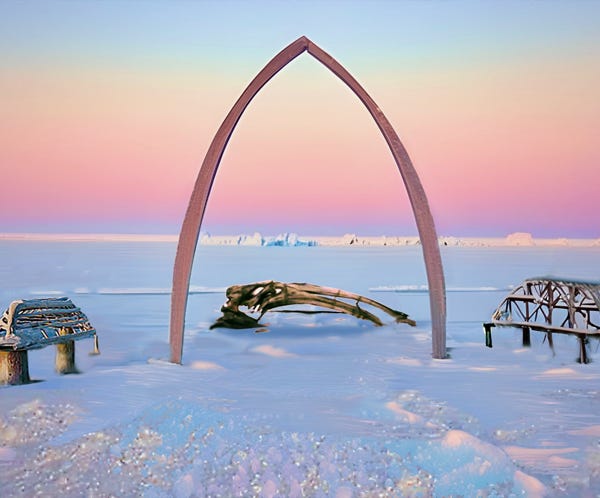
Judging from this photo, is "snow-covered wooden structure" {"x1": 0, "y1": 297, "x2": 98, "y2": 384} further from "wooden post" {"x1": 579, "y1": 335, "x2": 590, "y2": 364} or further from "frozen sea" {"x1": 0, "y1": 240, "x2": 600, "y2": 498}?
"wooden post" {"x1": 579, "y1": 335, "x2": 590, "y2": 364}

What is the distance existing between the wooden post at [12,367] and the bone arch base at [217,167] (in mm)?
1867

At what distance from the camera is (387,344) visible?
10.0 meters

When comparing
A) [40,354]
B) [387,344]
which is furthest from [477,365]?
[40,354]

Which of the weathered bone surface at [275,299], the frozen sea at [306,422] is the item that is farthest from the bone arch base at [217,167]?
the weathered bone surface at [275,299]

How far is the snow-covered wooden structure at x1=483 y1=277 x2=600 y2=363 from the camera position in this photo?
8.42 metres

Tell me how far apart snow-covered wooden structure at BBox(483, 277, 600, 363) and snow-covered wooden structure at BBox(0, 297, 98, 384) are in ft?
18.4

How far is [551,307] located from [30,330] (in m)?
6.39

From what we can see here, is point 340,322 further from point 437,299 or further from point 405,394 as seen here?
point 405,394

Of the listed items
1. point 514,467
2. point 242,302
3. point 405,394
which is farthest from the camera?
point 242,302

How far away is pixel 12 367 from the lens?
6840mm

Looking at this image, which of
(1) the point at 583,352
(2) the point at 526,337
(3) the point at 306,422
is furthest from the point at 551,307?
(3) the point at 306,422

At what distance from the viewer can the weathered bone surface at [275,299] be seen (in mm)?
11672

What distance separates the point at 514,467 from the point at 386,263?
2955cm

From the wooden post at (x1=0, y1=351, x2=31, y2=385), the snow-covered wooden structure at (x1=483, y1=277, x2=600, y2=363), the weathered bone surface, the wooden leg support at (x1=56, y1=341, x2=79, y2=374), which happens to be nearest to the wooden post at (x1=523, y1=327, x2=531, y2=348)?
the snow-covered wooden structure at (x1=483, y1=277, x2=600, y2=363)
